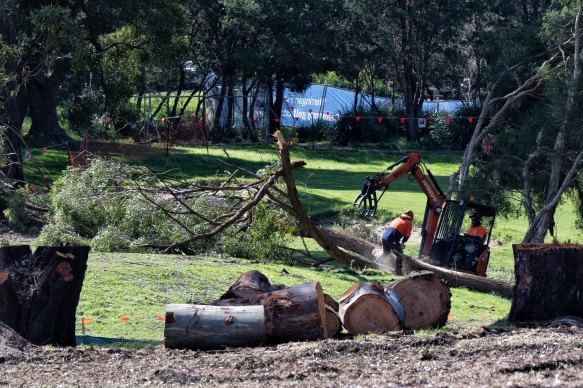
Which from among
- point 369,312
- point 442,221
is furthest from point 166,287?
point 442,221

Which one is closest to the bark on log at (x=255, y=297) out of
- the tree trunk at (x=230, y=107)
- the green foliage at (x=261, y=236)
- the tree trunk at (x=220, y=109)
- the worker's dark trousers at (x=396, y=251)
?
the green foliage at (x=261, y=236)

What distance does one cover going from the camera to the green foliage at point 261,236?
54.0 ft

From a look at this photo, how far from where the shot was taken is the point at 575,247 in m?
10.0

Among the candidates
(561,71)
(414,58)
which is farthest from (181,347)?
(414,58)

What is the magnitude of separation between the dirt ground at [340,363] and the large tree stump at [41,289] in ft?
2.09

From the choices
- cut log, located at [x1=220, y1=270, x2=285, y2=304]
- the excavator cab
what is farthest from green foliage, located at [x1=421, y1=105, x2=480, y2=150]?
cut log, located at [x1=220, y1=270, x2=285, y2=304]

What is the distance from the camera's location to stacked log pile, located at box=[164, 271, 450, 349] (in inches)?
359

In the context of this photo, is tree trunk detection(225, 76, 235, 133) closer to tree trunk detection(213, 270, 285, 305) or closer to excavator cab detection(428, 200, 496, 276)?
excavator cab detection(428, 200, 496, 276)

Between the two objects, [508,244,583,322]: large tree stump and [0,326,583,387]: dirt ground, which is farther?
[508,244,583,322]: large tree stump

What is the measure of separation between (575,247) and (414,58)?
3730cm

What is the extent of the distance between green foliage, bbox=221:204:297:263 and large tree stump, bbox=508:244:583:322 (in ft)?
22.1

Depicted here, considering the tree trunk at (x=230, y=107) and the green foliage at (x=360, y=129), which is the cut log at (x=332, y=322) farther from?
the green foliage at (x=360, y=129)

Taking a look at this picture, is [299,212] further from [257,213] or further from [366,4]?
[366,4]

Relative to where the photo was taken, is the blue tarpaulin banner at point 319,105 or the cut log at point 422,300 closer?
the cut log at point 422,300
